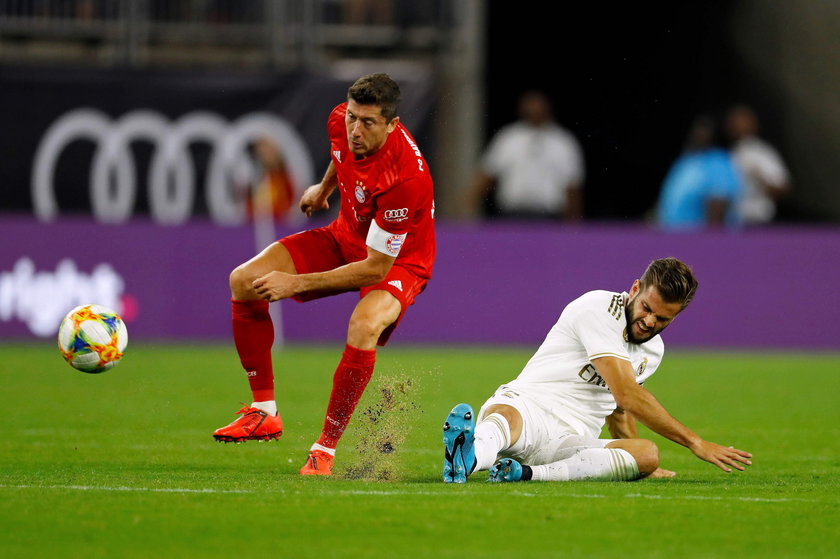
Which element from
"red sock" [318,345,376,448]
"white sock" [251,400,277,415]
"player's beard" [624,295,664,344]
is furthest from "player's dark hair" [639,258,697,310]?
"white sock" [251,400,277,415]

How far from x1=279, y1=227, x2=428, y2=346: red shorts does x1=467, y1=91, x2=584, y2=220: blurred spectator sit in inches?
343

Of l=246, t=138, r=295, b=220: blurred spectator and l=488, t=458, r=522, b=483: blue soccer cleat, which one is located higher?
l=246, t=138, r=295, b=220: blurred spectator

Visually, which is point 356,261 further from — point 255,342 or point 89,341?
point 89,341

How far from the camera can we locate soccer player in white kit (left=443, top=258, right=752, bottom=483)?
725cm

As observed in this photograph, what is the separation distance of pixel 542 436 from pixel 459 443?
685 millimetres

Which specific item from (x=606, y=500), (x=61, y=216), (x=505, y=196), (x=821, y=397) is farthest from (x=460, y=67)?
(x=606, y=500)

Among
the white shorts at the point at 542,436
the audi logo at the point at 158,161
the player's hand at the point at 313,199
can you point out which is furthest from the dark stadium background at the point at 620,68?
the white shorts at the point at 542,436

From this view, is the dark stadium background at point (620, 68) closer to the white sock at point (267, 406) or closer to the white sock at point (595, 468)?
the white sock at point (267, 406)

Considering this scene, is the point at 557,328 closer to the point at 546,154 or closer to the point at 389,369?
the point at 389,369

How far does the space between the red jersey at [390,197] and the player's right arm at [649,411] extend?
135 centimetres

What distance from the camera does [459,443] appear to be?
23.5 ft

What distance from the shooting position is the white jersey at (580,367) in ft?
24.9

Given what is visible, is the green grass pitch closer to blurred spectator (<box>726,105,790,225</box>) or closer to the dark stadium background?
blurred spectator (<box>726,105,790,225</box>)

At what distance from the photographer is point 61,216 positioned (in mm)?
18000
